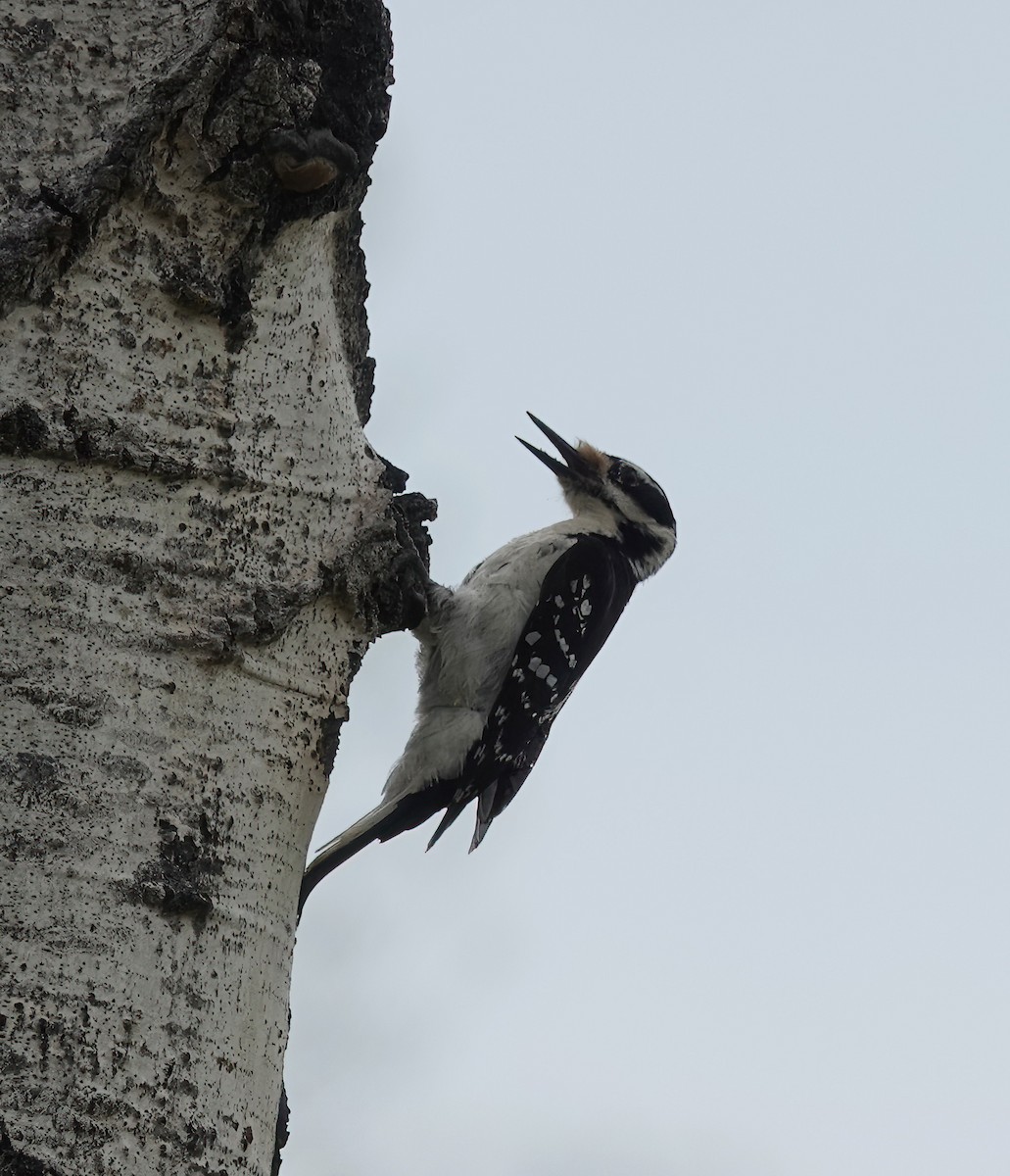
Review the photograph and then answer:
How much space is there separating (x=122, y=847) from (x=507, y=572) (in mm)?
2482

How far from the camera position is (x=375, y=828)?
3.49 metres

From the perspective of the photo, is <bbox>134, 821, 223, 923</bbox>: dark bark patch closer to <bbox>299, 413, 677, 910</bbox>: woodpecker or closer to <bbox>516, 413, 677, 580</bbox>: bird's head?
<bbox>299, 413, 677, 910</bbox>: woodpecker

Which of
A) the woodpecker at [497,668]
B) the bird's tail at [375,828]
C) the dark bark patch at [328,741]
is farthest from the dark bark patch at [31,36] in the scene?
the woodpecker at [497,668]

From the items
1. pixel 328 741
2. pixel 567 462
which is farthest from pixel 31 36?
pixel 567 462

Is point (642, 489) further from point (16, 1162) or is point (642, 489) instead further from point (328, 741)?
point (16, 1162)

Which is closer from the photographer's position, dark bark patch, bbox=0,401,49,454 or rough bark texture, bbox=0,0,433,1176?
rough bark texture, bbox=0,0,433,1176

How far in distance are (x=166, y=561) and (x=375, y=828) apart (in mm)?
1769

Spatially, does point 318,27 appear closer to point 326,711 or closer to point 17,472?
point 17,472

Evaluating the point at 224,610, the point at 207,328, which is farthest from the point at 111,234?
the point at 224,610

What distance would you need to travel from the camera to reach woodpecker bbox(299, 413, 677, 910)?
379cm

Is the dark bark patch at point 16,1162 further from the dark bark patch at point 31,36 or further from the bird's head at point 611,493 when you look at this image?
the bird's head at point 611,493

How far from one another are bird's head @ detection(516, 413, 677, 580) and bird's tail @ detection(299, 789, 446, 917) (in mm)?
1357

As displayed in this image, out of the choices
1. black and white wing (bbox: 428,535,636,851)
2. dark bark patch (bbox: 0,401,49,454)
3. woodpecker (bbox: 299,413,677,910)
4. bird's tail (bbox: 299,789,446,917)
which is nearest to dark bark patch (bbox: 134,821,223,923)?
dark bark patch (bbox: 0,401,49,454)

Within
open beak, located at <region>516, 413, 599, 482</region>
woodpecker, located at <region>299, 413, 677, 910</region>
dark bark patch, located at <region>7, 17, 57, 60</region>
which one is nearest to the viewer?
dark bark patch, located at <region>7, 17, 57, 60</region>
